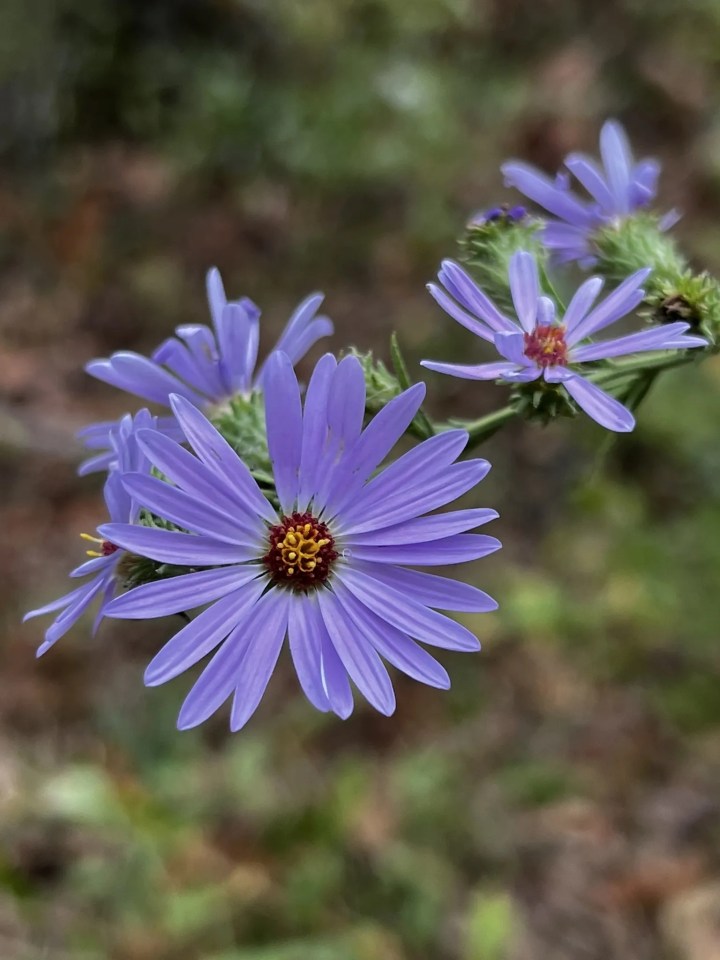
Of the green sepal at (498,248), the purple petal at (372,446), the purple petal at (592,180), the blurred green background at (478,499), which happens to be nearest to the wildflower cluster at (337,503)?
the purple petal at (372,446)

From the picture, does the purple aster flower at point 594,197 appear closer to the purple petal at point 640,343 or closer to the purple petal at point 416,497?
the purple petal at point 640,343

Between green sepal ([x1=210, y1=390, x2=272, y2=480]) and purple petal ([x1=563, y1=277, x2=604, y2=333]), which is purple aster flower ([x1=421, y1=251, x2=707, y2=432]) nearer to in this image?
purple petal ([x1=563, y1=277, x2=604, y2=333])

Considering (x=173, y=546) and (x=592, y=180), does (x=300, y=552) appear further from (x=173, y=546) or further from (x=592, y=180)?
(x=592, y=180)

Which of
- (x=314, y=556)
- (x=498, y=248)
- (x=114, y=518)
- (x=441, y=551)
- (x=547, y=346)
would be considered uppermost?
(x=498, y=248)

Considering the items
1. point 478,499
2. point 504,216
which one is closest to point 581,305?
point 504,216

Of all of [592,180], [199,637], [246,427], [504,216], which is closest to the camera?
[199,637]

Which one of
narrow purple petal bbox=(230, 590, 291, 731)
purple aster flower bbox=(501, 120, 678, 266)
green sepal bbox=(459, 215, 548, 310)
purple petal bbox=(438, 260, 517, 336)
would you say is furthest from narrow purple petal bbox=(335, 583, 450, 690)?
purple aster flower bbox=(501, 120, 678, 266)
